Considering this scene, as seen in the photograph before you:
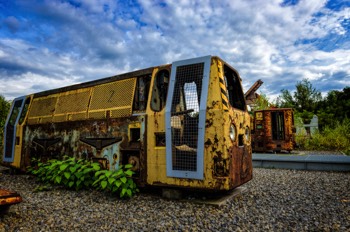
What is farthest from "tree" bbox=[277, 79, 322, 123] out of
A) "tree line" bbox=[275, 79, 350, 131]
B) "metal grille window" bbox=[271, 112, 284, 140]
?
"metal grille window" bbox=[271, 112, 284, 140]

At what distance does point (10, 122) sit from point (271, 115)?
30.3 feet

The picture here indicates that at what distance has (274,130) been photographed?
1001cm

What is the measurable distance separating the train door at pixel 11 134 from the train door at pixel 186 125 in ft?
15.3

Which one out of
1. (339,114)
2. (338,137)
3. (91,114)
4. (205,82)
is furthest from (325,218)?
(339,114)

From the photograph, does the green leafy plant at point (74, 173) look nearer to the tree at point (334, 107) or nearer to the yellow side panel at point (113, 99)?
the yellow side panel at point (113, 99)

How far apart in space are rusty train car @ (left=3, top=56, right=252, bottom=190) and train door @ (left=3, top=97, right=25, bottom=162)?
48.2 inches

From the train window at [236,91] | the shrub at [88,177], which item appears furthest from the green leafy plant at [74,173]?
the train window at [236,91]

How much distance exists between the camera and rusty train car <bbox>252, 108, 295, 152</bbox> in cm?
962

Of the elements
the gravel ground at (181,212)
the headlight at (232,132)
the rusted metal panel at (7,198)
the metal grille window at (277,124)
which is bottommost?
the gravel ground at (181,212)

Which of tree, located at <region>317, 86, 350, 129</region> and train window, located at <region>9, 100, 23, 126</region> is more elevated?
tree, located at <region>317, 86, 350, 129</region>

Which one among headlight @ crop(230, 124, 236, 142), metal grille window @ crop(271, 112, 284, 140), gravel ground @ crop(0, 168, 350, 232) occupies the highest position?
metal grille window @ crop(271, 112, 284, 140)

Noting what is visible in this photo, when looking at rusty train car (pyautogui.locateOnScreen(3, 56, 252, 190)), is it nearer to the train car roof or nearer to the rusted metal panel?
the train car roof

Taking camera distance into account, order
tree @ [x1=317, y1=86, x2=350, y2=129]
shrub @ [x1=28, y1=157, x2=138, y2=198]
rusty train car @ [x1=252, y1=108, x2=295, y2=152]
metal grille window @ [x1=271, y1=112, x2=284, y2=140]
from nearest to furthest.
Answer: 1. shrub @ [x1=28, y1=157, x2=138, y2=198]
2. rusty train car @ [x1=252, y1=108, x2=295, y2=152]
3. metal grille window @ [x1=271, y1=112, x2=284, y2=140]
4. tree @ [x1=317, y1=86, x2=350, y2=129]

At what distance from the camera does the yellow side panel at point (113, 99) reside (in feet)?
13.6
